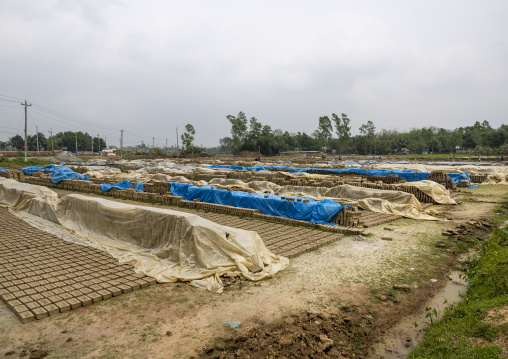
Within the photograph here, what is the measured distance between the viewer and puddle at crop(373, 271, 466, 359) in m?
3.96

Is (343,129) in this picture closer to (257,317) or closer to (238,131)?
(238,131)

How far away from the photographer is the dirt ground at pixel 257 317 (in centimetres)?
385

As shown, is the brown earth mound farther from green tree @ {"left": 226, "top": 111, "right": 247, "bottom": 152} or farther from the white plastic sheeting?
green tree @ {"left": 226, "top": 111, "right": 247, "bottom": 152}

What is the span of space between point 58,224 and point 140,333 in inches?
270

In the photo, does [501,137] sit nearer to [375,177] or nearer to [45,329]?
[375,177]

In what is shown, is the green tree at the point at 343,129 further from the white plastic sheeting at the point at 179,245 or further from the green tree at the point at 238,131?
the white plastic sheeting at the point at 179,245

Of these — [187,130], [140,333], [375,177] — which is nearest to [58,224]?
[140,333]

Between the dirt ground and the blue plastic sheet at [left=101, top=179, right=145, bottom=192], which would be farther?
the blue plastic sheet at [left=101, top=179, right=145, bottom=192]

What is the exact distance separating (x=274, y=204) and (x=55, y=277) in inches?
260

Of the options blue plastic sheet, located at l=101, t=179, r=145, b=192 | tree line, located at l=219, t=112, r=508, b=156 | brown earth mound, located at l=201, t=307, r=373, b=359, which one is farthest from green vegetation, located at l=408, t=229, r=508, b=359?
tree line, located at l=219, t=112, r=508, b=156

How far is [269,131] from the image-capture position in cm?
6975

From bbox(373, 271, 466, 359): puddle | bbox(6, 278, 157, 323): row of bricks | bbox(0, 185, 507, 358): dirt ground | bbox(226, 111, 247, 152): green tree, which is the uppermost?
bbox(226, 111, 247, 152): green tree

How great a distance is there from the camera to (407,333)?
14.3 feet

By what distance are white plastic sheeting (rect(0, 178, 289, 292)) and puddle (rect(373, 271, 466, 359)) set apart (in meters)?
2.23
